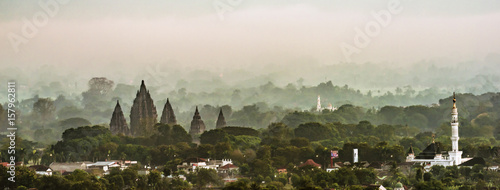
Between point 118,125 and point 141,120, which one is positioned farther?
point 141,120

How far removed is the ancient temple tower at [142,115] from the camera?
411ft

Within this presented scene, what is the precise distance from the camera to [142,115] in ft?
420

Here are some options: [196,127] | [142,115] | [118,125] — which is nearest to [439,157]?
[196,127]

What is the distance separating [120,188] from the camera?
74875 millimetres

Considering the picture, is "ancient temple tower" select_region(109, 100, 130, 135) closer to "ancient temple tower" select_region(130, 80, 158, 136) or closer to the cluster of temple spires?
the cluster of temple spires

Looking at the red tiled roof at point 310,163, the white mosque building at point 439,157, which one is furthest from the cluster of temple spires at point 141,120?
the white mosque building at point 439,157

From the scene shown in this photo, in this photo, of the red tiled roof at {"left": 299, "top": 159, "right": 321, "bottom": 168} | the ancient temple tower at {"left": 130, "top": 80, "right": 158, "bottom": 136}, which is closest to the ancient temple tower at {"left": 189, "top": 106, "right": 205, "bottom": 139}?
the ancient temple tower at {"left": 130, "top": 80, "right": 158, "bottom": 136}

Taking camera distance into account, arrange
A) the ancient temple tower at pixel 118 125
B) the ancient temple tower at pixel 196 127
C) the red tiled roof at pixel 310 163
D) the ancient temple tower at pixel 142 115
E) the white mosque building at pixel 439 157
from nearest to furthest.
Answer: the red tiled roof at pixel 310 163, the white mosque building at pixel 439 157, the ancient temple tower at pixel 142 115, the ancient temple tower at pixel 118 125, the ancient temple tower at pixel 196 127

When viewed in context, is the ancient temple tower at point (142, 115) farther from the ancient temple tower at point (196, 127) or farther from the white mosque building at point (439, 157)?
the white mosque building at point (439, 157)

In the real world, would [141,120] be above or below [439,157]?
above

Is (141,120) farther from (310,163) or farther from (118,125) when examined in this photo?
(310,163)

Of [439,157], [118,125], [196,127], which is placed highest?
[118,125]

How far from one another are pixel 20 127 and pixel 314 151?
79.4 meters

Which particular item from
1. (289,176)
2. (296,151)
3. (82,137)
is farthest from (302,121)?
(289,176)
